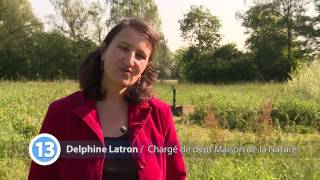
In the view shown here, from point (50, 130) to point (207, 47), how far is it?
1509 inches

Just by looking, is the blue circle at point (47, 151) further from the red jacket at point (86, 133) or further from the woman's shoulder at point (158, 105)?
the woman's shoulder at point (158, 105)

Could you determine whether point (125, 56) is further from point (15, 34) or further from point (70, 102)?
point (15, 34)

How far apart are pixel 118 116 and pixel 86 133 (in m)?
0.17

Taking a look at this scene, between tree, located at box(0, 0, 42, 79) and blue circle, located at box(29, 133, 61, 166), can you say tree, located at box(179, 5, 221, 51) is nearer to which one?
tree, located at box(0, 0, 42, 79)

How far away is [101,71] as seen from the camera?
82.7 inches

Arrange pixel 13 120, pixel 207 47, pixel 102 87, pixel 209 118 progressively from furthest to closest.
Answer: pixel 207 47 → pixel 13 120 → pixel 209 118 → pixel 102 87

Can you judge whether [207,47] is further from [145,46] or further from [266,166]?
[145,46]

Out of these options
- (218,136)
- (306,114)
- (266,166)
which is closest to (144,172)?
(266,166)

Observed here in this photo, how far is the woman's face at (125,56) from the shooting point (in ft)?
6.46

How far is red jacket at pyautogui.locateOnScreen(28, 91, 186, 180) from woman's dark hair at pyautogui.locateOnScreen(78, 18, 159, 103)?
0.04 meters

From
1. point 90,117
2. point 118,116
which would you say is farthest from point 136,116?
point 90,117

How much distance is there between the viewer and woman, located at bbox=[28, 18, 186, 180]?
194 centimetres

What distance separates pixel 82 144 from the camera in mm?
1936

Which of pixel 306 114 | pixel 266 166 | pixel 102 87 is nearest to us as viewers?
pixel 102 87
